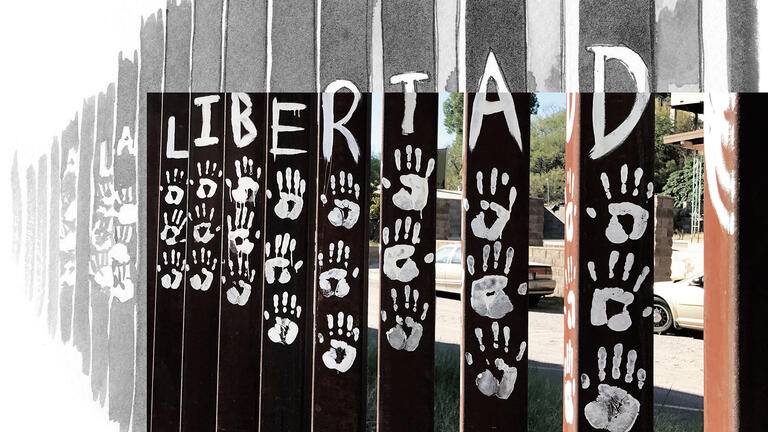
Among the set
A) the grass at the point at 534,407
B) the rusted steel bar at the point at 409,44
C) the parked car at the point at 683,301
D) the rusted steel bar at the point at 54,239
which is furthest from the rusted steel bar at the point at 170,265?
the parked car at the point at 683,301

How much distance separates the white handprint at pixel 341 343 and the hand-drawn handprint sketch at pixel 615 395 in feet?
1.95

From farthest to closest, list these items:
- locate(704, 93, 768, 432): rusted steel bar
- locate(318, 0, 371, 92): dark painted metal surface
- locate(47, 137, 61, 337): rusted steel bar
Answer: locate(47, 137, 61, 337): rusted steel bar → locate(318, 0, 371, 92): dark painted metal surface → locate(704, 93, 768, 432): rusted steel bar

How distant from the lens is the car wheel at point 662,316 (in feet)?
24.5

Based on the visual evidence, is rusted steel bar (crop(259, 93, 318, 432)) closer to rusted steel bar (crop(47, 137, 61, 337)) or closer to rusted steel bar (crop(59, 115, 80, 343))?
rusted steel bar (crop(59, 115, 80, 343))

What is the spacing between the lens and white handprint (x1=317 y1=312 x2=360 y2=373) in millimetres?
1695

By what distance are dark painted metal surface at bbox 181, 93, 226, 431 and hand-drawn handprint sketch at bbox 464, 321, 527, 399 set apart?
0.84 metres

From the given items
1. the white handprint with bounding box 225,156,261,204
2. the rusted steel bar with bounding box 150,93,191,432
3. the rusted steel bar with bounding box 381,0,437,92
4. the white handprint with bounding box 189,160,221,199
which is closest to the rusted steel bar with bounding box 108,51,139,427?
the rusted steel bar with bounding box 150,93,191,432

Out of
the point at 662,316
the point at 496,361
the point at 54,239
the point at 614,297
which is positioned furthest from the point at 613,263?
the point at 662,316

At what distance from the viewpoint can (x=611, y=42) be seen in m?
1.43

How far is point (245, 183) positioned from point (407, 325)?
0.65m

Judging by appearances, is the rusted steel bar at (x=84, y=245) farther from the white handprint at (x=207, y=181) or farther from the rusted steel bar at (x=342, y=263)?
the rusted steel bar at (x=342, y=263)

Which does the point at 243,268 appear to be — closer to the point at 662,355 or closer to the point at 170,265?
the point at 170,265

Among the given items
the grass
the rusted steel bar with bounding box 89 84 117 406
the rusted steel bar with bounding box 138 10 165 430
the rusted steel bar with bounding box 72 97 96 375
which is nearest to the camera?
the rusted steel bar with bounding box 138 10 165 430

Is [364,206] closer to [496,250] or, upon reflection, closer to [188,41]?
[496,250]
